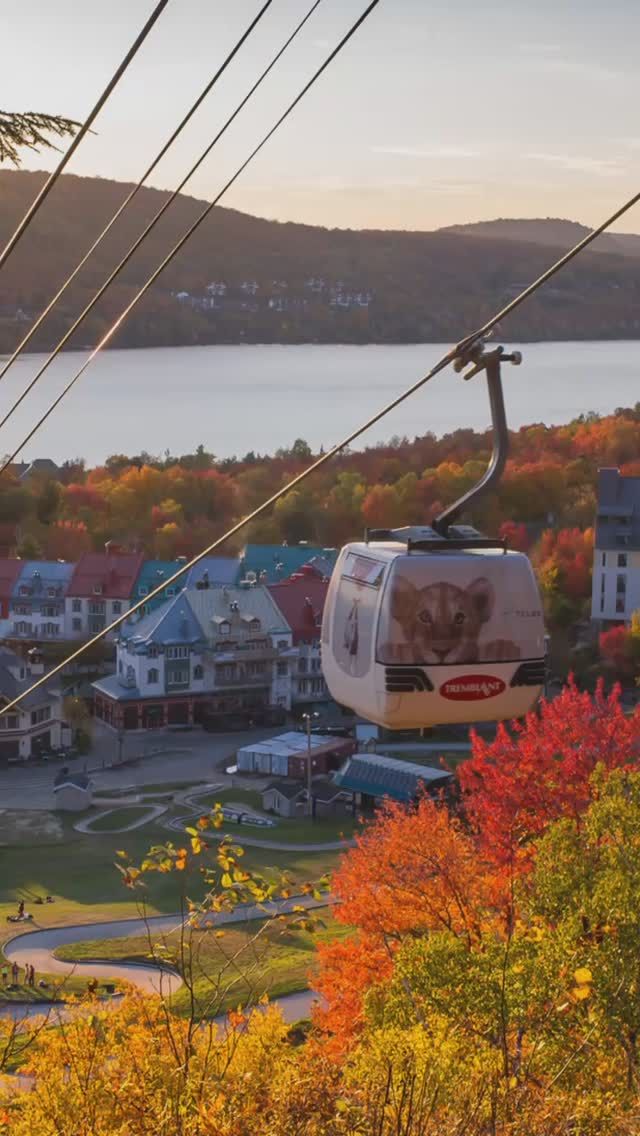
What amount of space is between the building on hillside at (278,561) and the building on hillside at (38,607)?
14.2 ft

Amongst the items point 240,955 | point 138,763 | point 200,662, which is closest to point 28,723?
point 138,763

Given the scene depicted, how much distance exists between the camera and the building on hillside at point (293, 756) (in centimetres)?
2798

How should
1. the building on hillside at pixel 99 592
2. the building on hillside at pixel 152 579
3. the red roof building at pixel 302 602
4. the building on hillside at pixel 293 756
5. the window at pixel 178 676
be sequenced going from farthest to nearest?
the building on hillside at pixel 99 592 < the building on hillside at pixel 152 579 < the red roof building at pixel 302 602 < the window at pixel 178 676 < the building on hillside at pixel 293 756

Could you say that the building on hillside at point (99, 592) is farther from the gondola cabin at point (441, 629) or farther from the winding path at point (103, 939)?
the gondola cabin at point (441, 629)

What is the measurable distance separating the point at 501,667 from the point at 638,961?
5.81 m

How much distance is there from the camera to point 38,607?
37250mm

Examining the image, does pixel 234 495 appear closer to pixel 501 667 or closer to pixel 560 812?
pixel 560 812

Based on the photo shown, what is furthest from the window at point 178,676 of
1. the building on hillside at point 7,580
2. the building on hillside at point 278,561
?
the building on hillside at point 7,580

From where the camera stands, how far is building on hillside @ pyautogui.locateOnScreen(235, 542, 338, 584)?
38.2m

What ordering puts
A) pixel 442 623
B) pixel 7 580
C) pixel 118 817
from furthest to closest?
1. pixel 7 580
2. pixel 118 817
3. pixel 442 623

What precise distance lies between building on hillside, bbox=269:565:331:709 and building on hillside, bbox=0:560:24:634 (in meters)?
6.40

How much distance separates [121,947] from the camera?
1817 cm

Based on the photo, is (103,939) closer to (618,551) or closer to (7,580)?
(618,551)

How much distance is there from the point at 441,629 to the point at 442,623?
0.02 metres
